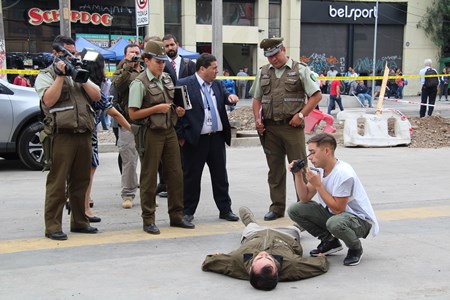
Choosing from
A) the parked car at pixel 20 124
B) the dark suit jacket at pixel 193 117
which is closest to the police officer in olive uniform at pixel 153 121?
the dark suit jacket at pixel 193 117

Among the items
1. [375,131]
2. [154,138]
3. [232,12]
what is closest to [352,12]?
[232,12]

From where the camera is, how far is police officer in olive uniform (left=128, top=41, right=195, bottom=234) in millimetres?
5965

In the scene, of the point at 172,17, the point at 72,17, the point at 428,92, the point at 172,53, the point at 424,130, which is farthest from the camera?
the point at 172,17

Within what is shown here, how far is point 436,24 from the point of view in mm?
37719

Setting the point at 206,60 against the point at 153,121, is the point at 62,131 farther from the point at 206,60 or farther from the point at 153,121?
the point at 206,60

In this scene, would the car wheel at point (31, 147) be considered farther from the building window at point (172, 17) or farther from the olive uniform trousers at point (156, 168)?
the building window at point (172, 17)

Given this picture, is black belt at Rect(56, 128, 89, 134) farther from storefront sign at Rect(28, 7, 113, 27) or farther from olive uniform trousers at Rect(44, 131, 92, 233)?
storefront sign at Rect(28, 7, 113, 27)

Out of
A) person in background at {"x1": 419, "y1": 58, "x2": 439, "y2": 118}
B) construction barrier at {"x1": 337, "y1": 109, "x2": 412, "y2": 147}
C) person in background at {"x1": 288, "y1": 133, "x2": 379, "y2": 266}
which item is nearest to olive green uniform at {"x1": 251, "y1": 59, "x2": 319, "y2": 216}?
person in background at {"x1": 288, "y1": 133, "x2": 379, "y2": 266}

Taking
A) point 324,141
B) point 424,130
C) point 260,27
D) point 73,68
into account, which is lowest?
point 424,130

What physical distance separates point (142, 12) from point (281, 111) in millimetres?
7977

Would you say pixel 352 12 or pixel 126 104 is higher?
pixel 352 12

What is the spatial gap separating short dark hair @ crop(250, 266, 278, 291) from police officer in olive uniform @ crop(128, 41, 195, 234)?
1.86 metres

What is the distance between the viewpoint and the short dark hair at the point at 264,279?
436cm

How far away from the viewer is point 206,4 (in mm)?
33031
